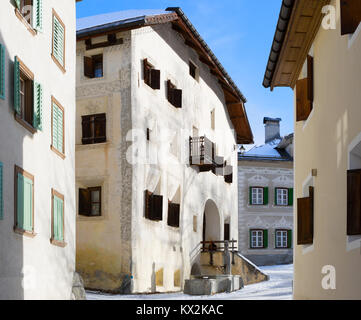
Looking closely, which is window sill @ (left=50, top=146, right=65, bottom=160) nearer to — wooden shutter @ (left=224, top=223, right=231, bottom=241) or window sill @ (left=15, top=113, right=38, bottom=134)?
window sill @ (left=15, top=113, right=38, bottom=134)

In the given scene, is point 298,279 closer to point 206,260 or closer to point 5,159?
point 5,159

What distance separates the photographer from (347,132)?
32.3 feet

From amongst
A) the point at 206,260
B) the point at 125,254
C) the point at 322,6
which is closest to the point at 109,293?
the point at 125,254

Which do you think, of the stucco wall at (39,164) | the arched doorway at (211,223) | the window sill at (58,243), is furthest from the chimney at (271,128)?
the window sill at (58,243)

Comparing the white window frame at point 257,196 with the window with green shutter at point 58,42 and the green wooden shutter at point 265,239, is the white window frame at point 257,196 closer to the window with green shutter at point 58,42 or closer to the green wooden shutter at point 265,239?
the green wooden shutter at point 265,239

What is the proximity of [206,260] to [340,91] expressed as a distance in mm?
20533

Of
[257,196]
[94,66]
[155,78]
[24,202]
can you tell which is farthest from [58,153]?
[257,196]

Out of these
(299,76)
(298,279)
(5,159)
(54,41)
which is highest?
(54,41)

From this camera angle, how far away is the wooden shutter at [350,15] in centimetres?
941

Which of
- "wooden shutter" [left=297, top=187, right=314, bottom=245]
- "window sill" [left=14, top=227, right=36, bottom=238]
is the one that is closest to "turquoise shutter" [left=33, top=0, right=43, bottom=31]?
→ "window sill" [left=14, top=227, right=36, bottom=238]

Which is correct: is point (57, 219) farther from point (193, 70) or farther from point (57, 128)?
point (193, 70)

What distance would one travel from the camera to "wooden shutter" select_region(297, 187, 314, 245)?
12891 mm

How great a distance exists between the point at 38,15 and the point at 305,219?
23.5 feet

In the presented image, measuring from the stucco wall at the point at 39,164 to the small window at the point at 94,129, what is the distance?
5.47 meters
